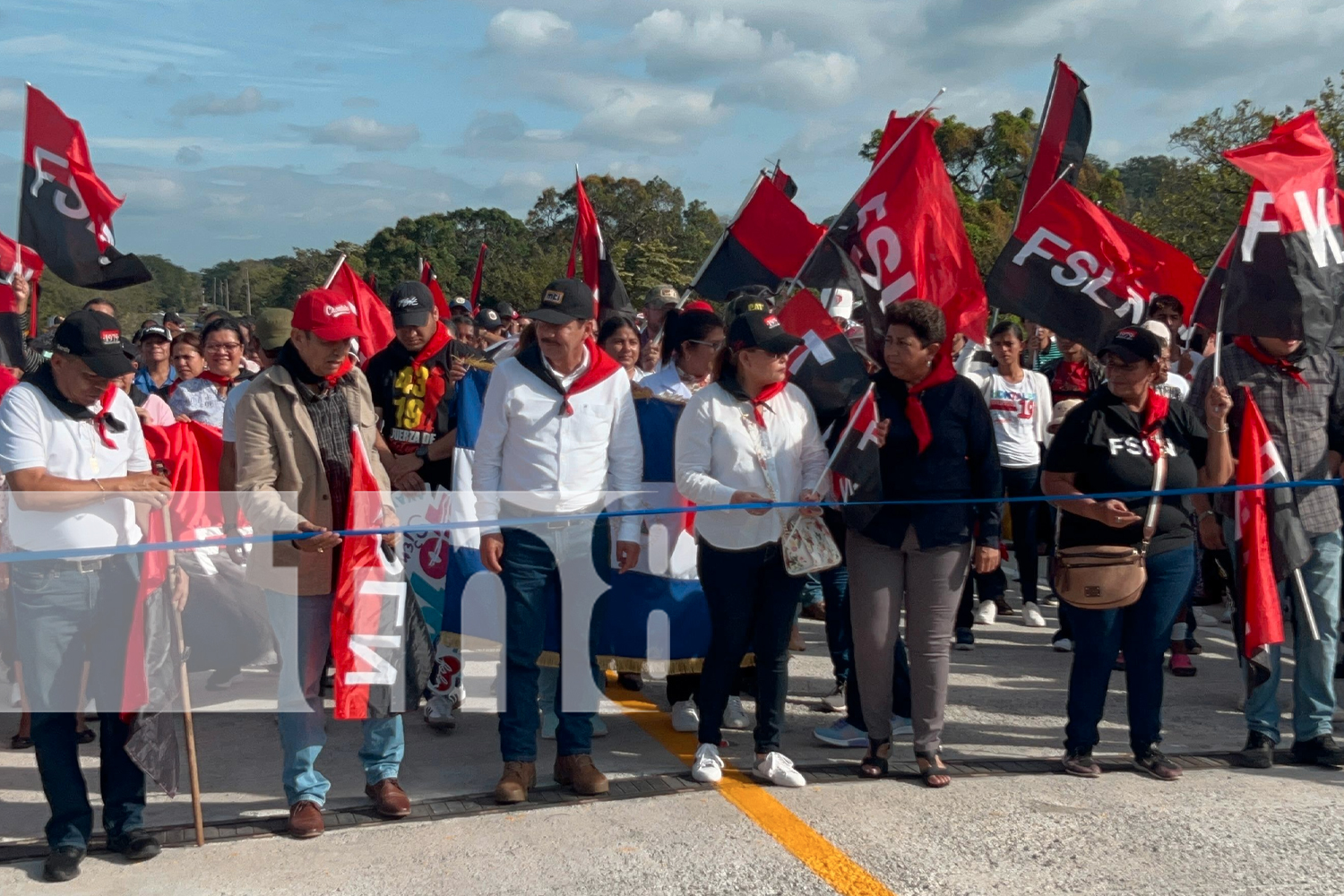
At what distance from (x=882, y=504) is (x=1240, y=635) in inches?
72.4

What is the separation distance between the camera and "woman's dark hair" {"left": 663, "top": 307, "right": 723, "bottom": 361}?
623 centimetres

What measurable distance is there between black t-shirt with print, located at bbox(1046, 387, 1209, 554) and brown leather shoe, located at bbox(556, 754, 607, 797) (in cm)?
223

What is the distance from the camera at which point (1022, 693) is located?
6.89 m

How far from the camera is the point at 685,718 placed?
614 cm

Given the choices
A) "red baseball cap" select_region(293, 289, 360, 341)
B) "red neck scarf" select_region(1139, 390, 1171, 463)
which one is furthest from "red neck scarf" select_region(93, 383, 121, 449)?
"red neck scarf" select_region(1139, 390, 1171, 463)

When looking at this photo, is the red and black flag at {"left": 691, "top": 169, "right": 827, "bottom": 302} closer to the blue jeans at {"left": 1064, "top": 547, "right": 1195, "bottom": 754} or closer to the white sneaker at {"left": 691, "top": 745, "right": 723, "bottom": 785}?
the blue jeans at {"left": 1064, "top": 547, "right": 1195, "bottom": 754}

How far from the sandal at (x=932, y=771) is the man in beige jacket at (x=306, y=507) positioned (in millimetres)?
2079

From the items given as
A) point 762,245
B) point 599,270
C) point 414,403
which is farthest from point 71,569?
point 762,245

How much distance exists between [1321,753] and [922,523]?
2.10 m

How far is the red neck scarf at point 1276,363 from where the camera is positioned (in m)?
5.73

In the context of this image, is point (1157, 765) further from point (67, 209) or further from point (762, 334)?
point (67, 209)

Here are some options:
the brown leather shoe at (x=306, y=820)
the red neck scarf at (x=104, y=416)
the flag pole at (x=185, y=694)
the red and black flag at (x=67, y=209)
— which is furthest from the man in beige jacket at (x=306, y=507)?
the red and black flag at (x=67, y=209)

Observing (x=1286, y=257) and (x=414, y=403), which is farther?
(x=414, y=403)

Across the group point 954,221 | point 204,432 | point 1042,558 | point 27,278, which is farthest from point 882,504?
point 1042,558
